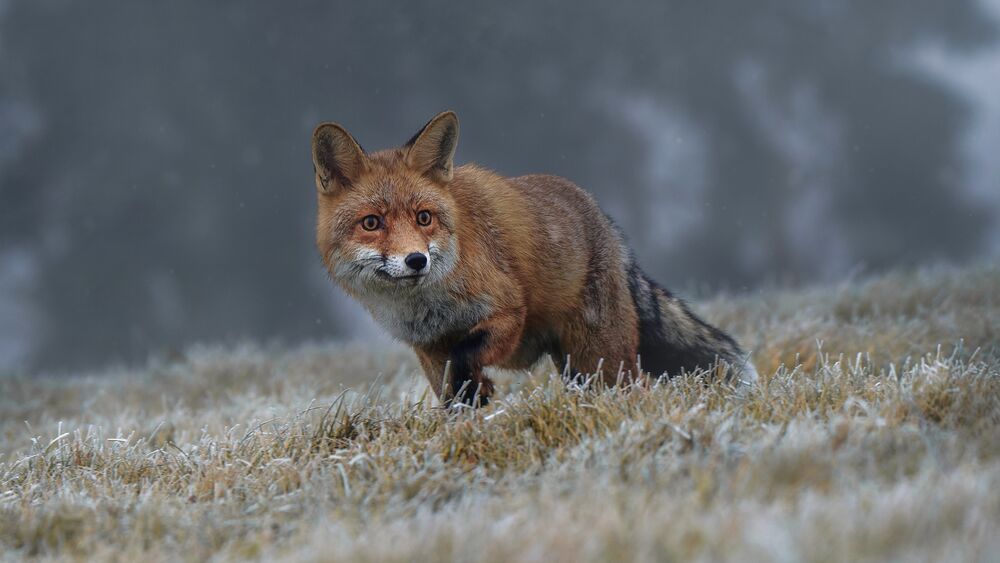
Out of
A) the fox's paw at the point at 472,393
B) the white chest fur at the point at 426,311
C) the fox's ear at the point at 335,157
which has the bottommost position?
the fox's paw at the point at 472,393

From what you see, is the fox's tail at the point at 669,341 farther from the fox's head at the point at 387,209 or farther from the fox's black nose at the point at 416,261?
the fox's black nose at the point at 416,261

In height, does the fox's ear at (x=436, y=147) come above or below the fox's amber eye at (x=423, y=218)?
above

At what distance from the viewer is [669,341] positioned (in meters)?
4.50

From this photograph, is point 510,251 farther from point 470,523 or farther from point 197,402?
point 197,402

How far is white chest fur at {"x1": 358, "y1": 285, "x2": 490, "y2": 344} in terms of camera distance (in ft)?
12.0

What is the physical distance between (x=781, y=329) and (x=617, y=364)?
2.64 meters

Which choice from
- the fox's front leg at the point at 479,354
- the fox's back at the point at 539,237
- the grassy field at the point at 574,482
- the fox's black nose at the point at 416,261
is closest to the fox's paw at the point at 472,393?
the fox's front leg at the point at 479,354

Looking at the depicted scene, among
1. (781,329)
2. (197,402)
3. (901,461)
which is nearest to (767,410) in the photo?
(901,461)

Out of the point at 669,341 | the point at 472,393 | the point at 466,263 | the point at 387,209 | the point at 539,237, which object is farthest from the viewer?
the point at 669,341

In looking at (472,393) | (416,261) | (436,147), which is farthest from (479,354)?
(436,147)

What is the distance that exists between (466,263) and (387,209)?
0.38 meters

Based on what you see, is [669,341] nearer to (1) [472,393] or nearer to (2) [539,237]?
(2) [539,237]

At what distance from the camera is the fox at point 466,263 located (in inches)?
140

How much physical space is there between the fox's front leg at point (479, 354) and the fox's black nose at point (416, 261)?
0.44m
